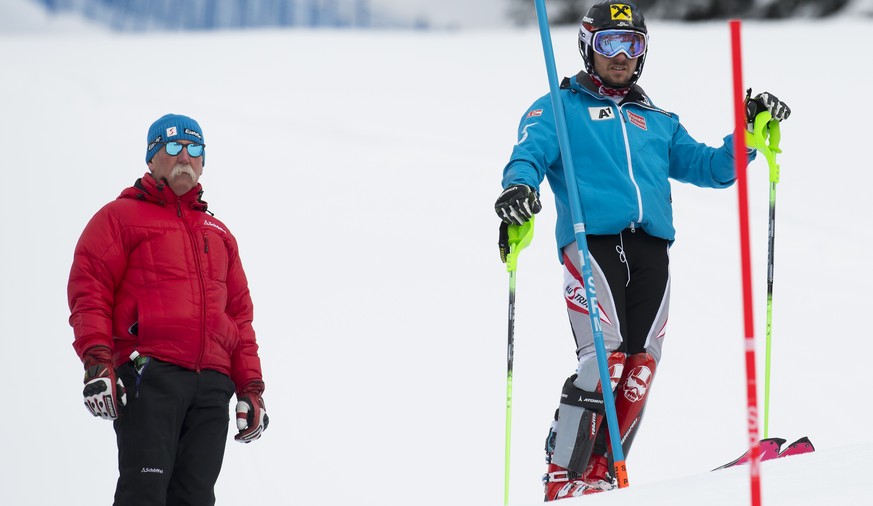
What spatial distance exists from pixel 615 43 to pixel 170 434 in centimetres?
212

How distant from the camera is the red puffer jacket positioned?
3.80m

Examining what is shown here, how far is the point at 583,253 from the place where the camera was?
411cm

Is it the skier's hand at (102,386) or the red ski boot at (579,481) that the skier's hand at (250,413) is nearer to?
the skier's hand at (102,386)

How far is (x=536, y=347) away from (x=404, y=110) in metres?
8.01

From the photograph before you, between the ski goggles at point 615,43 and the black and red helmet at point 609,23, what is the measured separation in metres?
0.02

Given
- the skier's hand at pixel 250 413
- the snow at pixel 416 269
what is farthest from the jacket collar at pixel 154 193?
the snow at pixel 416 269

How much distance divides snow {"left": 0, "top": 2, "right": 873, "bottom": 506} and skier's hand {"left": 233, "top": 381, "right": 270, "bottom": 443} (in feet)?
4.44

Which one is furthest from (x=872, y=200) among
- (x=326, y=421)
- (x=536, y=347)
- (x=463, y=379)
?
(x=326, y=421)

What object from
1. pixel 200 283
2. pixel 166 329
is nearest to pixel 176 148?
pixel 200 283

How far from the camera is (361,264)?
1005cm

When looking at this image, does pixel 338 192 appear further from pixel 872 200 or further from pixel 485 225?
pixel 872 200

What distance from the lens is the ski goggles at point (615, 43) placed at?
443 cm

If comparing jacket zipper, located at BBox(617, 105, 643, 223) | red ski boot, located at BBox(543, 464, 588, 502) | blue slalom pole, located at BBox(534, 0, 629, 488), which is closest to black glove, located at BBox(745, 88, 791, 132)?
jacket zipper, located at BBox(617, 105, 643, 223)

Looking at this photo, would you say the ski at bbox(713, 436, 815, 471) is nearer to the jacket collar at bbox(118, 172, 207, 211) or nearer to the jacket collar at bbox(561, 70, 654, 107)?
the jacket collar at bbox(561, 70, 654, 107)
